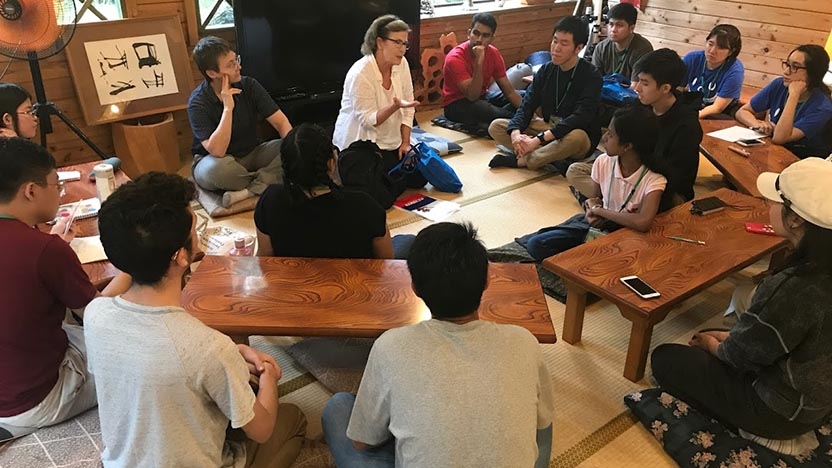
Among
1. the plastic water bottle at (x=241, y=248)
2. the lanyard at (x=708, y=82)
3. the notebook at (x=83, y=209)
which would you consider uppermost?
the lanyard at (x=708, y=82)

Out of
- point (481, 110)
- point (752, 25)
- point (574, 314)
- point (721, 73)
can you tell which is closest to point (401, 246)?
point (574, 314)

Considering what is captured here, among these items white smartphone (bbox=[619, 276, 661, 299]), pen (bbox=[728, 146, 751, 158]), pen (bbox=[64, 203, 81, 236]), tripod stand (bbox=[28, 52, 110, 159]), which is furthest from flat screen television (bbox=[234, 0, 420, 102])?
white smartphone (bbox=[619, 276, 661, 299])

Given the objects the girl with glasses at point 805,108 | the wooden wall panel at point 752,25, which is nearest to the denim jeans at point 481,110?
the girl with glasses at point 805,108

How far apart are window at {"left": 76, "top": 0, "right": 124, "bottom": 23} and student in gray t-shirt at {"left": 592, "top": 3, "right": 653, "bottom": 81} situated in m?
3.27

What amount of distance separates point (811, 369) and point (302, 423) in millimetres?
1424

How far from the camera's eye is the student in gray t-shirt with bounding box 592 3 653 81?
14.8 ft

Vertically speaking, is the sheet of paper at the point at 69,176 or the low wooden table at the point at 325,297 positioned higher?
the sheet of paper at the point at 69,176

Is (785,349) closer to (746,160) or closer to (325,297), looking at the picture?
(325,297)

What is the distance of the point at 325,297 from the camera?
193 cm

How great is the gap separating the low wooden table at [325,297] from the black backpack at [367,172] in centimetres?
131

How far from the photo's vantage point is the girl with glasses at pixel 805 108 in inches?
135

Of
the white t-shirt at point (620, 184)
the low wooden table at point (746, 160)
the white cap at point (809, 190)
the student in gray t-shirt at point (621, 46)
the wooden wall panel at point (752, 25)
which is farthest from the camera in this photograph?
the wooden wall panel at point (752, 25)

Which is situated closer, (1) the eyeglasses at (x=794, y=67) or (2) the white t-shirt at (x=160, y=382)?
(2) the white t-shirt at (x=160, y=382)

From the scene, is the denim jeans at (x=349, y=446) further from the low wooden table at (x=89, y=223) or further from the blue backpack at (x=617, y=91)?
the blue backpack at (x=617, y=91)
